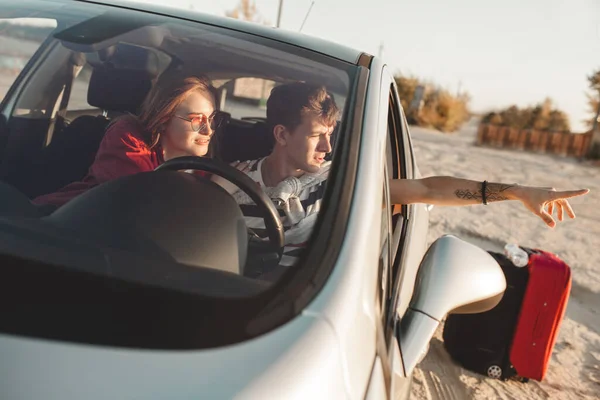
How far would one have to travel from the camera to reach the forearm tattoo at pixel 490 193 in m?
2.10

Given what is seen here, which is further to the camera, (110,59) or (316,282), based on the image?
(110,59)

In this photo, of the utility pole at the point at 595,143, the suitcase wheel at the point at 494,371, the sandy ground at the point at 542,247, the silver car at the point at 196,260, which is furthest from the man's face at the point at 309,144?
the utility pole at the point at 595,143

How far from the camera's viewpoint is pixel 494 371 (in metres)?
3.10

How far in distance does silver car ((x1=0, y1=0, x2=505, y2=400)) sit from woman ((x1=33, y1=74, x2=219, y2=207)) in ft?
0.35

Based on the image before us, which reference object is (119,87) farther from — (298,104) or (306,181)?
(306,181)

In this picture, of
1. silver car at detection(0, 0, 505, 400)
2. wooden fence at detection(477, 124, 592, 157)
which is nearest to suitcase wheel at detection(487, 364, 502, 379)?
silver car at detection(0, 0, 505, 400)

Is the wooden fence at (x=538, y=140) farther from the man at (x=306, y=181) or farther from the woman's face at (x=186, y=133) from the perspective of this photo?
the woman's face at (x=186, y=133)

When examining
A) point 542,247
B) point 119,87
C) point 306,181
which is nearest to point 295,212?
point 306,181

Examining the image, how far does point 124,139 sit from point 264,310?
101 centimetres

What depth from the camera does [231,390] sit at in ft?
3.11

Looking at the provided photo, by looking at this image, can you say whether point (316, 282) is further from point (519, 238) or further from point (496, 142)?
point (496, 142)

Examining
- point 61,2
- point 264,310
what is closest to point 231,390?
point 264,310

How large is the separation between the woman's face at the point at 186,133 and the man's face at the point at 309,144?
27 cm

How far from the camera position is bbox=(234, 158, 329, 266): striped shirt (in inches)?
56.2
